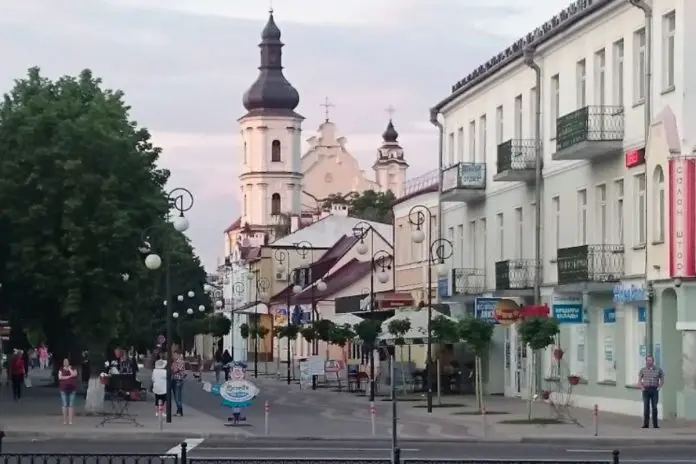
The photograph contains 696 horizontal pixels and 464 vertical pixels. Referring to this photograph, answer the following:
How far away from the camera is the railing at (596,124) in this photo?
3997 cm

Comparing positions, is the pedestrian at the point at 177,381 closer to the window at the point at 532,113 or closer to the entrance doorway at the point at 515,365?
the entrance doorway at the point at 515,365

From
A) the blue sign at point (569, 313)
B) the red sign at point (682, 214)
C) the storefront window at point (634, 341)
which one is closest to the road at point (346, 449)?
the red sign at point (682, 214)

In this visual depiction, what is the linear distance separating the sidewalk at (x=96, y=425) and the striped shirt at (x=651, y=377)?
8.30 m

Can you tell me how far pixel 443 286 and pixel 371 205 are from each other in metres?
91.9

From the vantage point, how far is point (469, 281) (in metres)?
54.9

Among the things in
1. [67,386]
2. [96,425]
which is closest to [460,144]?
[67,386]

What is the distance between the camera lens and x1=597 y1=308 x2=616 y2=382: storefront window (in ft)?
137

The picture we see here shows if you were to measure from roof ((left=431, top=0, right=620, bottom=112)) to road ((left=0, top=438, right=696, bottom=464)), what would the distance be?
13862 mm

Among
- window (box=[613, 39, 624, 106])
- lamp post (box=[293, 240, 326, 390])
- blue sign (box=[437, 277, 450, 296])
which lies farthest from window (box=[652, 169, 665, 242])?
lamp post (box=[293, 240, 326, 390])

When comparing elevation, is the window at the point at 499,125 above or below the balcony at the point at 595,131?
above

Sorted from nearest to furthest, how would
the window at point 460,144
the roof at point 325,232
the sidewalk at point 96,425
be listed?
the sidewalk at point 96,425
the window at point 460,144
the roof at point 325,232

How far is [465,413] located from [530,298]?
7.39 meters

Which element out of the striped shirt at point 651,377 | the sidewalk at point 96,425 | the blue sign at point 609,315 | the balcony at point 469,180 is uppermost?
the balcony at point 469,180

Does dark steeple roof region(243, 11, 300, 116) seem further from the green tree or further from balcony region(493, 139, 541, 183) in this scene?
balcony region(493, 139, 541, 183)
